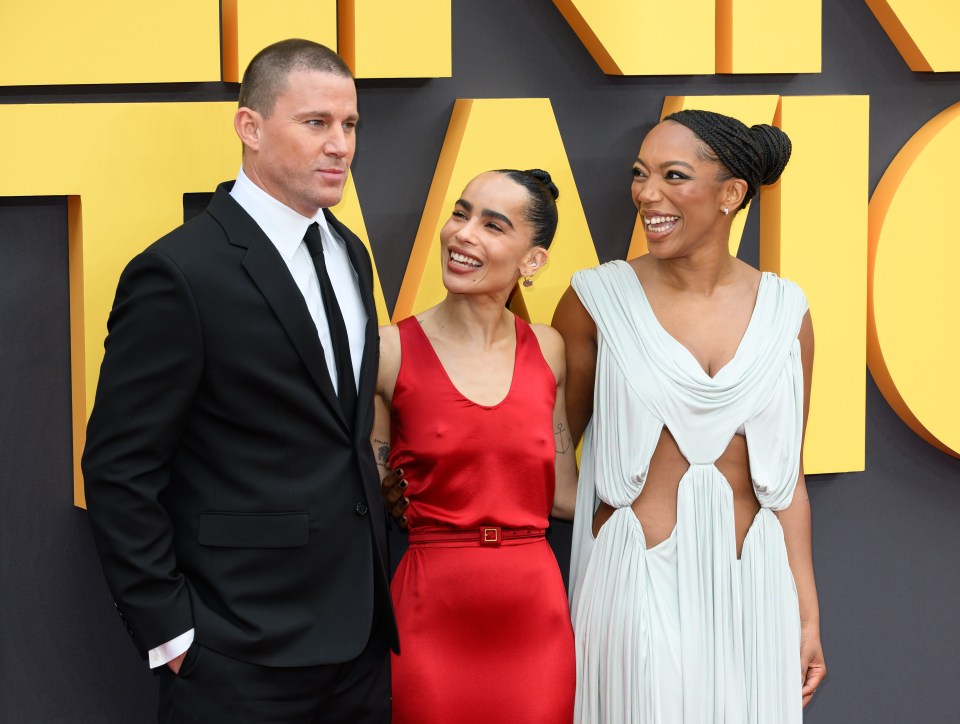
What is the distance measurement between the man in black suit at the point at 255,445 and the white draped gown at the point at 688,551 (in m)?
0.64

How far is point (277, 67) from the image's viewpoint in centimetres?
253

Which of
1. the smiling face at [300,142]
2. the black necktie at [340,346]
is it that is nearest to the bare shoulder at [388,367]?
the black necktie at [340,346]

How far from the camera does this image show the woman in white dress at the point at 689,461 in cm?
302

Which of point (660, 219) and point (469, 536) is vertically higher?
point (660, 219)

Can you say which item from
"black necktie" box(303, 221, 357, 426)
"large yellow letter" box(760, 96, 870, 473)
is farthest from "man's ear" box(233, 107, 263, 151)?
"large yellow letter" box(760, 96, 870, 473)

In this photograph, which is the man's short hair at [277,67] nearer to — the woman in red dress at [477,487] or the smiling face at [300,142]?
the smiling face at [300,142]

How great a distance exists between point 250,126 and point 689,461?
51.0 inches

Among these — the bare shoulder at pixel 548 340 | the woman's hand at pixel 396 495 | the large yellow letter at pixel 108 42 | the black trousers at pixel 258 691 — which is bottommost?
the black trousers at pixel 258 691

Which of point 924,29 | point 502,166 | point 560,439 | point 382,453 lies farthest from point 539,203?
point 924,29

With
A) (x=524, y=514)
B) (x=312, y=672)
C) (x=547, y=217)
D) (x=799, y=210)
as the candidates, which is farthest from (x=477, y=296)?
(x=799, y=210)

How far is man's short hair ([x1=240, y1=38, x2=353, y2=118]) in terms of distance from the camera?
2.52 m

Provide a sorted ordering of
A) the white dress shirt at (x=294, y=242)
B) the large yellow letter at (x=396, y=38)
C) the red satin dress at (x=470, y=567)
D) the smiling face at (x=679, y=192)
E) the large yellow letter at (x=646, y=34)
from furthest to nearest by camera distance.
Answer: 1. the large yellow letter at (x=646, y=34)
2. the large yellow letter at (x=396, y=38)
3. the smiling face at (x=679, y=192)
4. the red satin dress at (x=470, y=567)
5. the white dress shirt at (x=294, y=242)

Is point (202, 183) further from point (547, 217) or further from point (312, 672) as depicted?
point (312, 672)

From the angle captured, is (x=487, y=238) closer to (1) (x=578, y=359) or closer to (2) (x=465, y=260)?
(2) (x=465, y=260)
